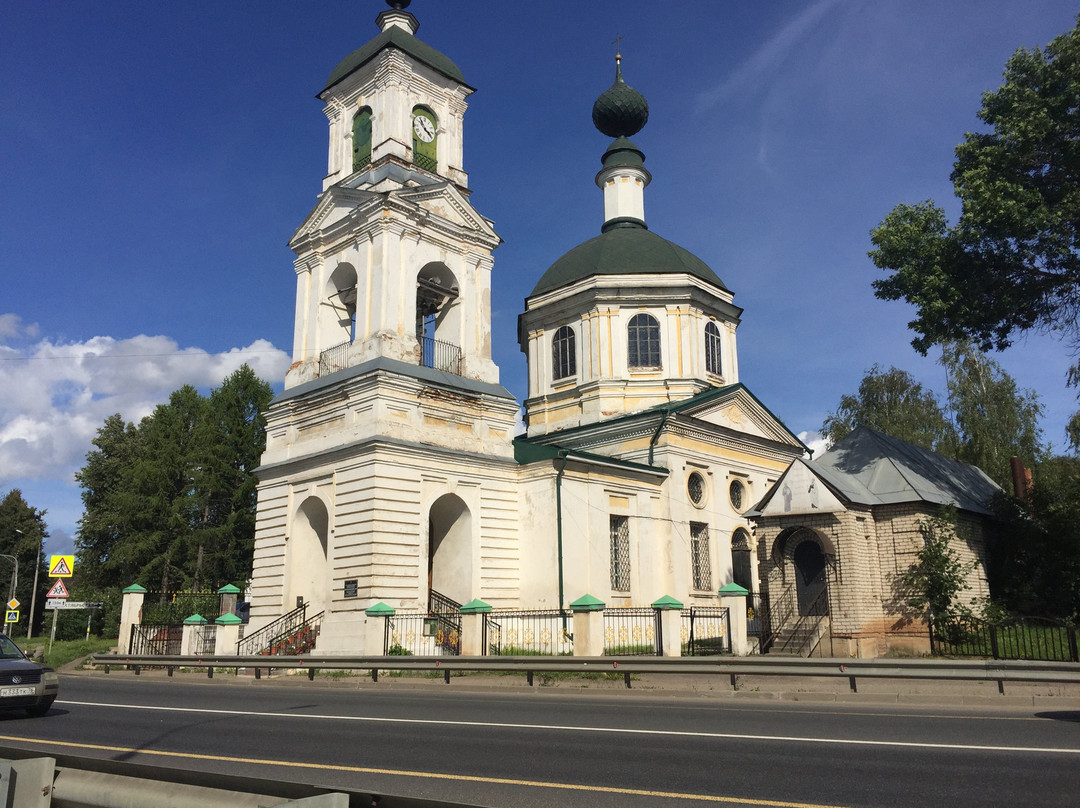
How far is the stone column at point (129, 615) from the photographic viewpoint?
2427 centimetres

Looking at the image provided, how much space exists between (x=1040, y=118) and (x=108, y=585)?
42.4m

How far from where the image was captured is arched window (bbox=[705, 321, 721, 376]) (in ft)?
104

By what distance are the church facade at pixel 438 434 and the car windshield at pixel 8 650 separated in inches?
353

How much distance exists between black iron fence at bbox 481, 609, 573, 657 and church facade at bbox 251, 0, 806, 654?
1.40 m

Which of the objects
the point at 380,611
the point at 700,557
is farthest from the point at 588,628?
the point at 700,557

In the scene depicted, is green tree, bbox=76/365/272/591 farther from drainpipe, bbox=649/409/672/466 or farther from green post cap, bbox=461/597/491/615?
green post cap, bbox=461/597/491/615

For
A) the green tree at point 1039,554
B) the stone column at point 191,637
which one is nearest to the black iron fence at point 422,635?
the stone column at point 191,637

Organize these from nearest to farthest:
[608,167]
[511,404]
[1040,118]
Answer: [1040,118]
[511,404]
[608,167]

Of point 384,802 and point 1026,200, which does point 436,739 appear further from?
point 1026,200

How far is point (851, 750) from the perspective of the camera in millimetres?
7359

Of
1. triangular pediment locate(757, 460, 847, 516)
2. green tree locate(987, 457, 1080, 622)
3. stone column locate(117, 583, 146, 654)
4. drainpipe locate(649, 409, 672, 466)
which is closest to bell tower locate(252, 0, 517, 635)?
stone column locate(117, 583, 146, 654)

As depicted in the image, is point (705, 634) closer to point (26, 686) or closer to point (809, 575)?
point (809, 575)

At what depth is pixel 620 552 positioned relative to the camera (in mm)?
25703

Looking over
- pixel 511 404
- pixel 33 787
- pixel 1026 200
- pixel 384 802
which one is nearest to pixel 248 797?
pixel 384 802
